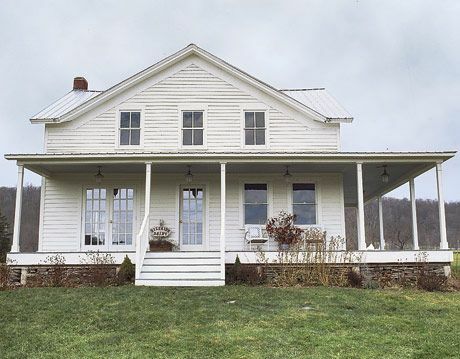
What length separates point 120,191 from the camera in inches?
632

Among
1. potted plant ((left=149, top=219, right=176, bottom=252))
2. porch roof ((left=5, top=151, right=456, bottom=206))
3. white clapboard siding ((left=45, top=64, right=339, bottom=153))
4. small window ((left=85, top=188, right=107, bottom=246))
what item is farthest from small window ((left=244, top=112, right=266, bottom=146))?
small window ((left=85, top=188, right=107, bottom=246))

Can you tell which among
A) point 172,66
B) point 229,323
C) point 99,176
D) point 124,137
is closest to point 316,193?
point 172,66

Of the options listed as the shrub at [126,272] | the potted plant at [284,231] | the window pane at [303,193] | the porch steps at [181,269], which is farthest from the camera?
the window pane at [303,193]

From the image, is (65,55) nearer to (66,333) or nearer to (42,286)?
(42,286)

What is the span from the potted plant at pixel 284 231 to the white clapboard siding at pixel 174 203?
47 cm

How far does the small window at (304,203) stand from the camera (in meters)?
15.8

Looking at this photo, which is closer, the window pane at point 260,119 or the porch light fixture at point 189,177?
the porch light fixture at point 189,177

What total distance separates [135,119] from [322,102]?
242 inches

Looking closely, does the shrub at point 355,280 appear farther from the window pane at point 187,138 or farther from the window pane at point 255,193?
the window pane at point 187,138

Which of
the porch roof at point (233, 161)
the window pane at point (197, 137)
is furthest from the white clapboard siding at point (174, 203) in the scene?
the window pane at point (197, 137)

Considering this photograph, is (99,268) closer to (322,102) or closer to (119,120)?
(119,120)

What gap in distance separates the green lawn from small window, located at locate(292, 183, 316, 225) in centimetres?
413

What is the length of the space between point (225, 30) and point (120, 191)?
782 cm

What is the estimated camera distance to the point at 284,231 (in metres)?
15.1
